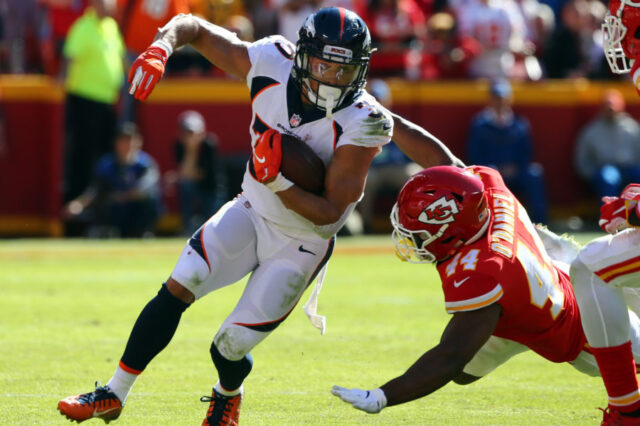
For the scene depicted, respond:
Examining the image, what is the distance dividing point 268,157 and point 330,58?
50 cm

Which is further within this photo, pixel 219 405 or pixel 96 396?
pixel 219 405

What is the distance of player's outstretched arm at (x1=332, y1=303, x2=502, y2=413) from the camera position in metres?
3.64

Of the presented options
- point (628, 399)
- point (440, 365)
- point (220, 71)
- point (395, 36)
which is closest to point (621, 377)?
point (628, 399)

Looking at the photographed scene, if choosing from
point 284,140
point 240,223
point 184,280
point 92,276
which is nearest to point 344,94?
point 284,140

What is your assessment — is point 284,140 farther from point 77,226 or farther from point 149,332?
point 77,226

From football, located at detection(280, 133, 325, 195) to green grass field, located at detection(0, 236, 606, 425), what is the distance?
3.32ft

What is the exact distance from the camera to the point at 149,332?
4.56 metres

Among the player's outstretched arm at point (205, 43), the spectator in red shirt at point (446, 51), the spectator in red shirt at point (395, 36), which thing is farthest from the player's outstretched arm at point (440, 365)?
the spectator in red shirt at point (446, 51)

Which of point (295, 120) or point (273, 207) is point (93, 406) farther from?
point (295, 120)

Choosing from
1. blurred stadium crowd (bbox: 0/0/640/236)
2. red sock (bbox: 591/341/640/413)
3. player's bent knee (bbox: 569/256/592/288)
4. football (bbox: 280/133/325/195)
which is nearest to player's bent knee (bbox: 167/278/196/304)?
football (bbox: 280/133/325/195)

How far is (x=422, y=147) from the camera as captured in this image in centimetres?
493

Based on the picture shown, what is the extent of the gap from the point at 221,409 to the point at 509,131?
830cm

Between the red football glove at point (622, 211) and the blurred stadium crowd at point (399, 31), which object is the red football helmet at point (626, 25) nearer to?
the red football glove at point (622, 211)

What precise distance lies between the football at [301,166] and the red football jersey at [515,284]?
661 millimetres
